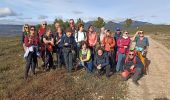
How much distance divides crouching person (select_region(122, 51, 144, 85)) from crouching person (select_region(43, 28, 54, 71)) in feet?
12.2

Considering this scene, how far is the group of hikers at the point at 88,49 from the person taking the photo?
52.0 ft

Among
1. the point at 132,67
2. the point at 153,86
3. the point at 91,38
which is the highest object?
the point at 91,38

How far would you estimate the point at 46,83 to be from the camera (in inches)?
577

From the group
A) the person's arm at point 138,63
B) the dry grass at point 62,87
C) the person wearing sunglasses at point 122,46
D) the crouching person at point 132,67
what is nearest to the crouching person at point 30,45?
→ the dry grass at point 62,87

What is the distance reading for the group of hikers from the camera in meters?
15.8

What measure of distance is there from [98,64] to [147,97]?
3.54m

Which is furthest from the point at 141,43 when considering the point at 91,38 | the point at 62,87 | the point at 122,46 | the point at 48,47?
the point at 62,87

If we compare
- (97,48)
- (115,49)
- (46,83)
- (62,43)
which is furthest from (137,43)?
(46,83)

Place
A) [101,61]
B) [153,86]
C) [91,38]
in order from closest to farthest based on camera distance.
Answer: [153,86] < [101,61] < [91,38]

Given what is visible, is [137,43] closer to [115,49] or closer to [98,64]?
[115,49]

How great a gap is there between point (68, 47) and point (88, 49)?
955mm

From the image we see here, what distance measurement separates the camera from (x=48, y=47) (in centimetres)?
1722

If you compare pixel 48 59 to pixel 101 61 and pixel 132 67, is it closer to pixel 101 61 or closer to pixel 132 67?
pixel 101 61

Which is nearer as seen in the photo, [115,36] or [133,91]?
[133,91]
